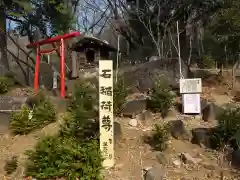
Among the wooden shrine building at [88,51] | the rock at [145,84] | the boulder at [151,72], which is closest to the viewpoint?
the rock at [145,84]

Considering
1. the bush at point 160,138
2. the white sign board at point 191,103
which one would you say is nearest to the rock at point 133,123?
the bush at point 160,138

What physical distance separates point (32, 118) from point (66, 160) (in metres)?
3.29

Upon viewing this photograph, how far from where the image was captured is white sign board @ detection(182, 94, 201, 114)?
36.2ft

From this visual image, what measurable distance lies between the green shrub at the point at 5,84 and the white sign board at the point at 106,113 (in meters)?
7.23

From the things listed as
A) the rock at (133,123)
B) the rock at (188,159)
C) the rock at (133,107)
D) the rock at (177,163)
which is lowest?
Result: the rock at (177,163)

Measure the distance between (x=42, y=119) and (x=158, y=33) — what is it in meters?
14.1

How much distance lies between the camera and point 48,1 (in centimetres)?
1678

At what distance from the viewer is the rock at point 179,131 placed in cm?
941

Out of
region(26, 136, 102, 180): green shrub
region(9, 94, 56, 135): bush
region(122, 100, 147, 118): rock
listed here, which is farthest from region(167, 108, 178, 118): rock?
region(26, 136, 102, 180): green shrub

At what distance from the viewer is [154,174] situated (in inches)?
295

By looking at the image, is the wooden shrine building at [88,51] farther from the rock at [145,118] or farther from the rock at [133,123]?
the rock at [133,123]

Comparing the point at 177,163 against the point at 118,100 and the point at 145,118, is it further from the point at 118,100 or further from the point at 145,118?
the point at 118,100

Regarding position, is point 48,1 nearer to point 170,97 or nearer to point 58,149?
point 170,97

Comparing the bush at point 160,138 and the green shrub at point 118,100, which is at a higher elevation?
the green shrub at point 118,100
